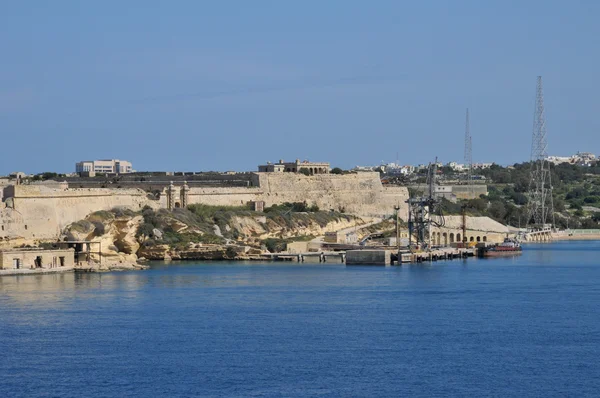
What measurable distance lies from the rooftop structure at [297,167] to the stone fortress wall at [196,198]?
2.38 m

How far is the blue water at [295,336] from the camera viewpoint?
2322 centimetres

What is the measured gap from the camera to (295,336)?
92.9ft

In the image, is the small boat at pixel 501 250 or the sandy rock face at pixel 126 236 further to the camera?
the small boat at pixel 501 250

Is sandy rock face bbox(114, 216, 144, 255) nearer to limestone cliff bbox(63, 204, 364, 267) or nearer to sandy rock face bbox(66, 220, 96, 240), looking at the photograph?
limestone cliff bbox(63, 204, 364, 267)

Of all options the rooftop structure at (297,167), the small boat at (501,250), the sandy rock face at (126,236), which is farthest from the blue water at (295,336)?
the rooftop structure at (297,167)

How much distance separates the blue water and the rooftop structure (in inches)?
1236

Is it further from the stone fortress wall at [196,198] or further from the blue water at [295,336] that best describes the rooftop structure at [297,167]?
the blue water at [295,336]

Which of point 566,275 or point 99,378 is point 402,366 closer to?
point 99,378

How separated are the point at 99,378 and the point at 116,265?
24.5 meters

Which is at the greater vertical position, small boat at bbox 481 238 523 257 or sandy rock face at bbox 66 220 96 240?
sandy rock face at bbox 66 220 96 240

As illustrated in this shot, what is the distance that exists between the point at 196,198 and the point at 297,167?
1366 cm

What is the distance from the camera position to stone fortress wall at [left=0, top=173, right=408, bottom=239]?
48.1 m

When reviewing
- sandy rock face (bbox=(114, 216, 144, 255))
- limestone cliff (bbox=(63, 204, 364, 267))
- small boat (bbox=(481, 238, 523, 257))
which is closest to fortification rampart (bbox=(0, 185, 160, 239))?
limestone cliff (bbox=(63, 204, 364, 267))

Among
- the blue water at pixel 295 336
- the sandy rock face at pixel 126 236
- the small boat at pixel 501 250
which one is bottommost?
the blue water at pixel 295 336
